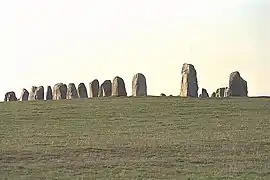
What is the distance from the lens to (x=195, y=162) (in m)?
26.1

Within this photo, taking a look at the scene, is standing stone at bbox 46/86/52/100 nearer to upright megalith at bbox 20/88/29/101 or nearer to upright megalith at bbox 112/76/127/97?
upright megalith at bbox 20/88/29/101

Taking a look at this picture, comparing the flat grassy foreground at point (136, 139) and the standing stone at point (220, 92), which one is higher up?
the standing stone at point (220, 92)

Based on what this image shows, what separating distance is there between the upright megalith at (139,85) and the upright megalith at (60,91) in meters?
5.69

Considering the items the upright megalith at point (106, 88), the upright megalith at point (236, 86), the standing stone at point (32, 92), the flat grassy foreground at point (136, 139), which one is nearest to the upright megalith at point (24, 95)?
the standing stone at point (32, 92)

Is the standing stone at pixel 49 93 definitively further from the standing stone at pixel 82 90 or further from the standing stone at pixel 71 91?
the standing stone at pixel 82 90

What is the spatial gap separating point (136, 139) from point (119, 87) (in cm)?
2109

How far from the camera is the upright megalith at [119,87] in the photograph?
169 feet

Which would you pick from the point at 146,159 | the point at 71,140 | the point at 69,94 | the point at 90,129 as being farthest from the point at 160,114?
the point at 69,94

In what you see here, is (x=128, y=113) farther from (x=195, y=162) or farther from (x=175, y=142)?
(x=195, y=162)

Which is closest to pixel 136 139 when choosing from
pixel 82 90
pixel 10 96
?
pixel 82 90


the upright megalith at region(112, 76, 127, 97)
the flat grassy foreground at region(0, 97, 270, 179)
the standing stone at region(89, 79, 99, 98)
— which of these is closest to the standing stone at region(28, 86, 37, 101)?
the standing stone at region(89, 79, 99, 98)

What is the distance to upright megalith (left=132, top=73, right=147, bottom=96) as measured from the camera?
52.7 metres

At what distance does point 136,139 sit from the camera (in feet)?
102

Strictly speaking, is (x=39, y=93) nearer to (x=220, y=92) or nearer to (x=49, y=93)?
(x=49, y=93)
